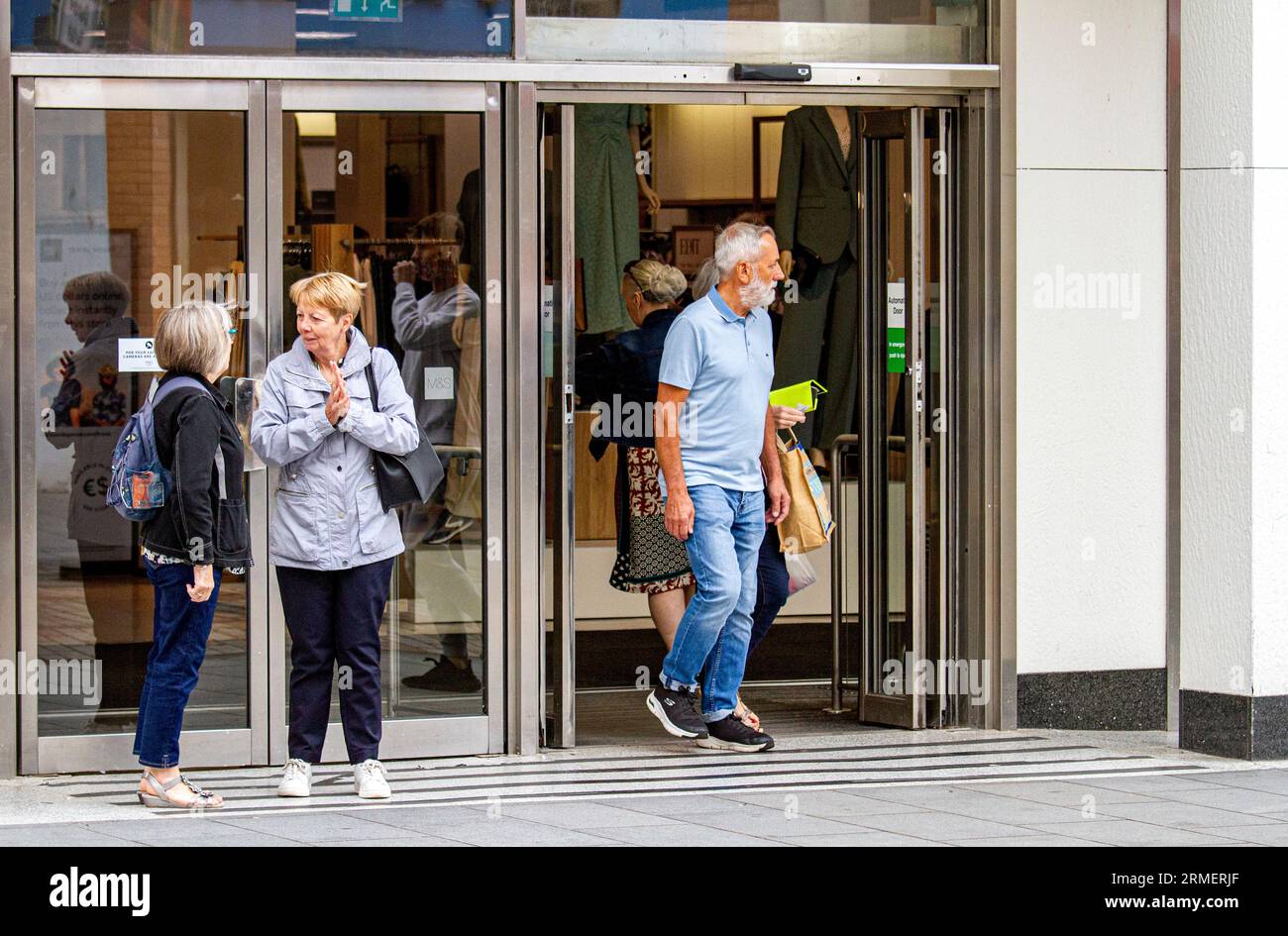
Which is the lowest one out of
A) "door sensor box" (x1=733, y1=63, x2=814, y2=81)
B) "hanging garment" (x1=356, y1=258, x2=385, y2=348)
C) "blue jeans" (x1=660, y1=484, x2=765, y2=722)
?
"blue jeans" (x1=660, y1=484, x2=765, y2=722)

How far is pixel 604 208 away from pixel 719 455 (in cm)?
201

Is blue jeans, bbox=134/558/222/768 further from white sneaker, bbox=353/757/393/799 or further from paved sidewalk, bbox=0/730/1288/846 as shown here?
white sneaker, bbox=353/757/393/799

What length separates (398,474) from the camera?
647cm

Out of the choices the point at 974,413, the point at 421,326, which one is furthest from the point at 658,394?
the point at 974,413

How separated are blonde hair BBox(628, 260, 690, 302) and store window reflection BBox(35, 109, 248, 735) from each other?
1781 mm

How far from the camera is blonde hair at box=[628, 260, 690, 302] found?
8156mm

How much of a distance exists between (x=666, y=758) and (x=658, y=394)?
4.57 feet

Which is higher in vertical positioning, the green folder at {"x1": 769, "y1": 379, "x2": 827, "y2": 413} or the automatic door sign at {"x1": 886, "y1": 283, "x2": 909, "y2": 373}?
the automatic door sign at {"x1": 886, "y1": 283, "x2": 909, "y2": 373}

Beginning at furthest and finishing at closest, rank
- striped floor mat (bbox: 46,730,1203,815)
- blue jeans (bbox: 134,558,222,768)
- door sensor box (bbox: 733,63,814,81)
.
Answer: door sensor box (bbox: 733,63,814,81) < striped floor mat (bbox: 46,730,1203,815) < blue jeans (bbox: 134,558,222,768)

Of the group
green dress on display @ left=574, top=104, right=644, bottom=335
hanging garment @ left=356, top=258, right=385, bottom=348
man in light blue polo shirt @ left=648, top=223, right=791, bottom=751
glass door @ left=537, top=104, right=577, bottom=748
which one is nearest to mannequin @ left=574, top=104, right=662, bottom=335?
green dress on display @ left=574, top=104, right=644, bottom=335

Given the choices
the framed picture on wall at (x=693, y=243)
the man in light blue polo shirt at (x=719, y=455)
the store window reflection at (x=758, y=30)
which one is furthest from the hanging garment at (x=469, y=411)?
the framed picture on wall at (x=693, y=243)

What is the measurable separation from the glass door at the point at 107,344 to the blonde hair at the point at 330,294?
0.87 m

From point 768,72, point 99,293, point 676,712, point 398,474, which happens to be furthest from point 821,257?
point 99,293

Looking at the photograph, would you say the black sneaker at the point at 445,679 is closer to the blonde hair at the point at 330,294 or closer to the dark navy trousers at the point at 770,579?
the dark navy trousers at the point at 770,579
